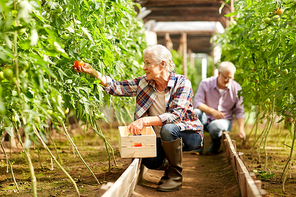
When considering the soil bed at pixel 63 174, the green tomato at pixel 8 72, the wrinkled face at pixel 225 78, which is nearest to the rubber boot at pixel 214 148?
the wrinkled face at pixel 225 78

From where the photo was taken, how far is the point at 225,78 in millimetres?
3266

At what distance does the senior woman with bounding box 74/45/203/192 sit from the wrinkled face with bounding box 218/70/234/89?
1.12 metres

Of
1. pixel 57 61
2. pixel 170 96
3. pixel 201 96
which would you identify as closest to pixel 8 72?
pixel 57 61

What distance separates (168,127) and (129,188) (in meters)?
0.48

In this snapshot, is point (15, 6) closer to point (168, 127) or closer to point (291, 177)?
point (168, 127)

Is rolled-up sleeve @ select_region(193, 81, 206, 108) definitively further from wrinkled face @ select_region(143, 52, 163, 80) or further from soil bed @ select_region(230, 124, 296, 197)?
wrinkled face @ select_region(143, 52, 163, 80)

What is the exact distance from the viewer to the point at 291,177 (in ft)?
7.02

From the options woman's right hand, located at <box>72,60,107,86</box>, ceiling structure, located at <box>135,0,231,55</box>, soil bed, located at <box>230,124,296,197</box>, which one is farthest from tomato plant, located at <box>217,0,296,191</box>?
ceiling structure, located at <box>135,0,231,55</box>

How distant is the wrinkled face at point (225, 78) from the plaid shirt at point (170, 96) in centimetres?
112

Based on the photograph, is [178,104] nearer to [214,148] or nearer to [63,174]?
[63,174]

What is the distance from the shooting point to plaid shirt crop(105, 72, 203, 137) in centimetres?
206

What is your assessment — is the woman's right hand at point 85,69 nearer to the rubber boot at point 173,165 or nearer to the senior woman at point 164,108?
the senior woman at point 164,108

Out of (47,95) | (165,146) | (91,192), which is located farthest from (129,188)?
(47,95)

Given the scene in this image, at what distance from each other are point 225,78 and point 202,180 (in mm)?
1268
